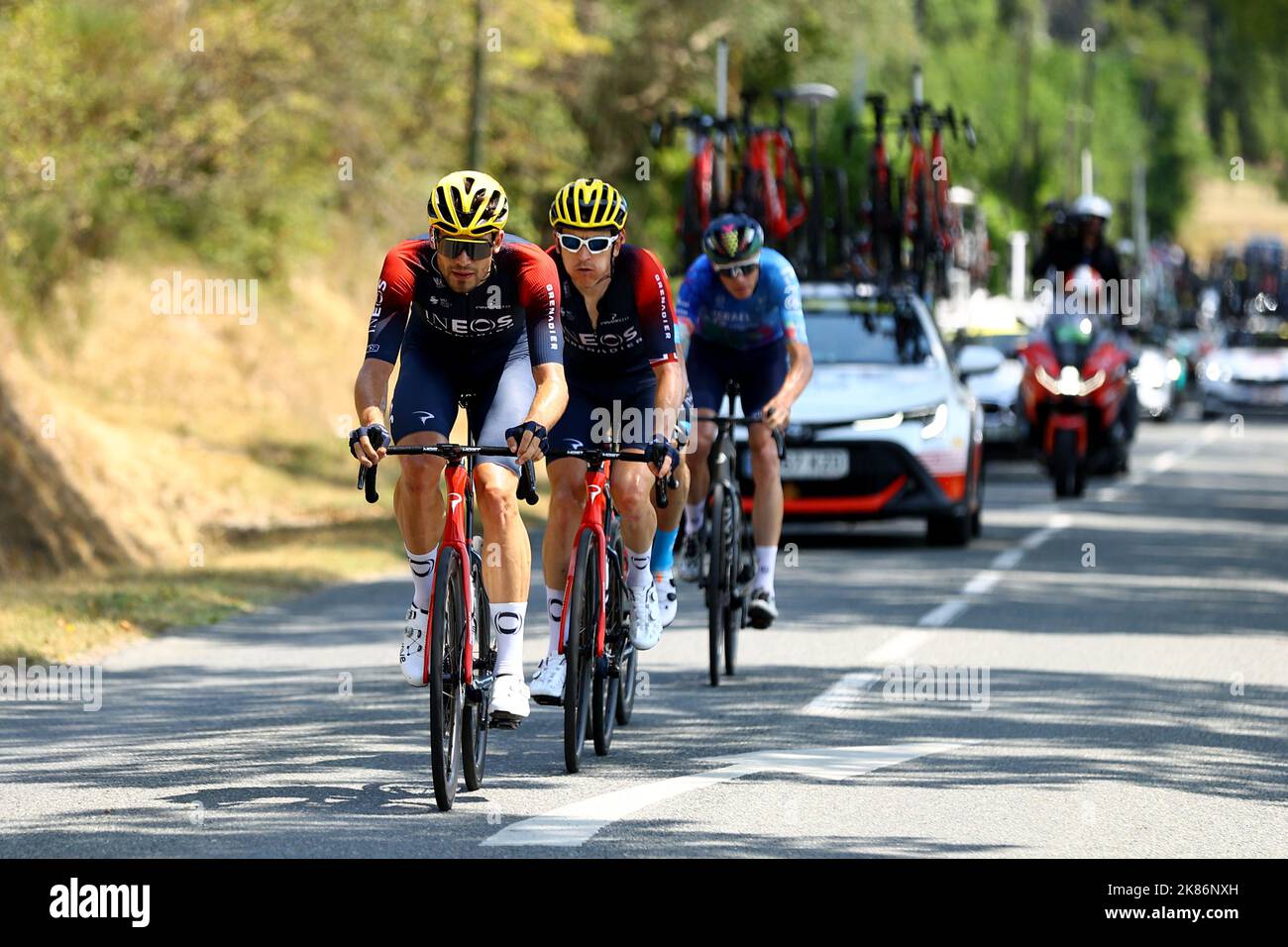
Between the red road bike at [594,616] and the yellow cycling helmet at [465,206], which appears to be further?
the red road bike at [594,616]

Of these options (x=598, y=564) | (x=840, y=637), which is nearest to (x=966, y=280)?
(x=840, y=637)

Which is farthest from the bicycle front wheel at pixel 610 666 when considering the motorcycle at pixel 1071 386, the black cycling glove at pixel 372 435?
the motorcycle at pixel 1071 386

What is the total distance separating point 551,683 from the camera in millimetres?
8906

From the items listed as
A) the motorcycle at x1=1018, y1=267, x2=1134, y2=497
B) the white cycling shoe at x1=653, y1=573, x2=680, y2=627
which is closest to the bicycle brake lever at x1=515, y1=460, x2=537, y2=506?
the white cycling shoe at x1=653, y1=573, x2=680, y2=627

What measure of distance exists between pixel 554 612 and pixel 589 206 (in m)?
1.43

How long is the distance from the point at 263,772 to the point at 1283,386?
40.2 m

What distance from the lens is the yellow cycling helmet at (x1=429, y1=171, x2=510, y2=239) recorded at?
26.9ft

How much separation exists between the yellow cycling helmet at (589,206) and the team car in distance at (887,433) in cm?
748

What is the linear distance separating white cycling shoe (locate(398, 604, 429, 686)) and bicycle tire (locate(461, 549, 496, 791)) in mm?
170

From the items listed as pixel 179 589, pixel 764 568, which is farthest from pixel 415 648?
pixel 179 589

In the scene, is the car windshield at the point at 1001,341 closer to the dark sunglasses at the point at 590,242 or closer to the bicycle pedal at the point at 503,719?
the dark sunglasses at the point at 590,242

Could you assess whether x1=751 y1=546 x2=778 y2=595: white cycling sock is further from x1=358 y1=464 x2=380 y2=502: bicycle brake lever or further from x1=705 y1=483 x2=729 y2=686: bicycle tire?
x1=358 y1=464 x2=380 y2=502: bicycle brake lever

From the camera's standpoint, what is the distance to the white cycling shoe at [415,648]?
8.33 meters
